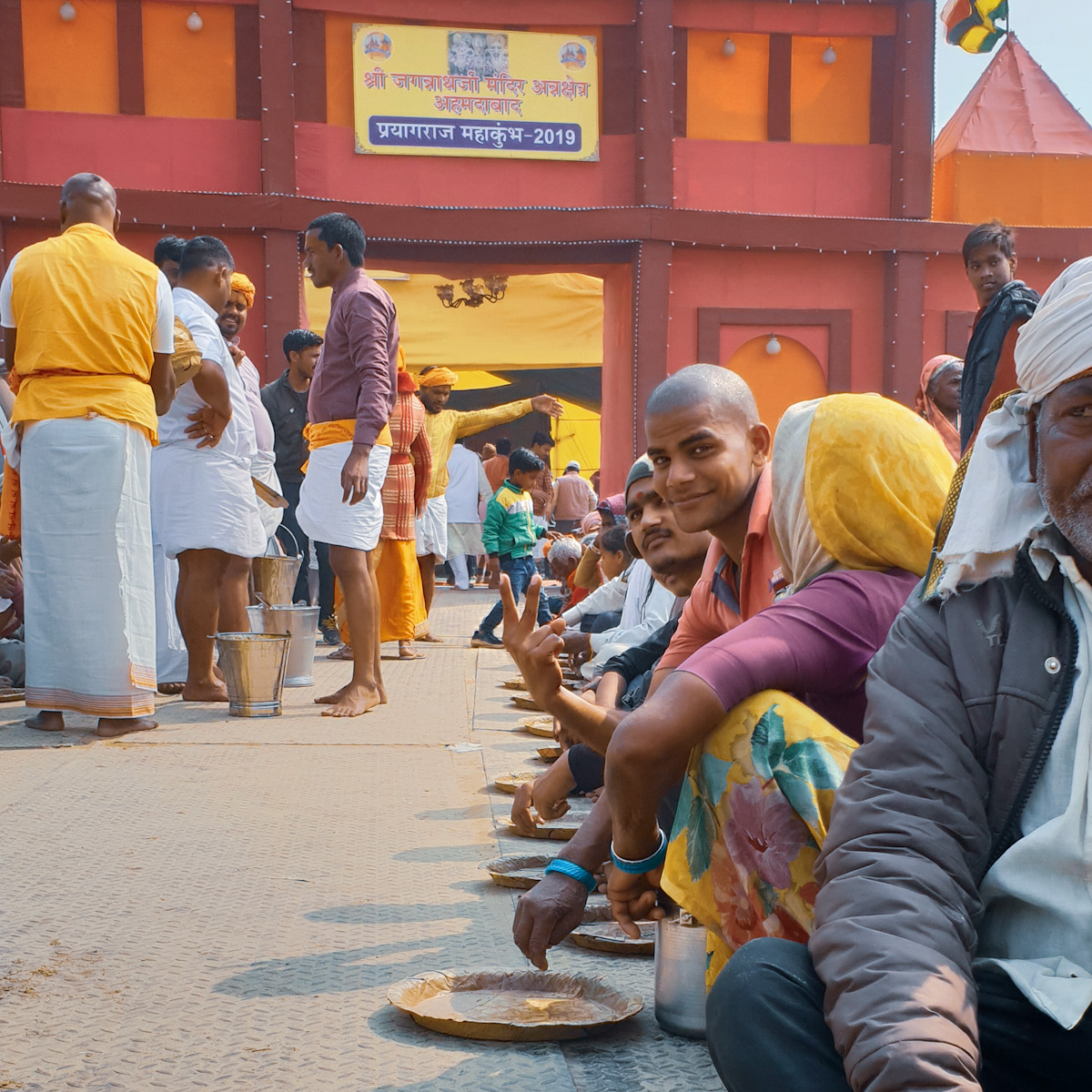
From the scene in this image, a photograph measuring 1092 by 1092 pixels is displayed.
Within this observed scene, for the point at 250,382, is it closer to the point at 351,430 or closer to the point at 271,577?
the point at 271,577

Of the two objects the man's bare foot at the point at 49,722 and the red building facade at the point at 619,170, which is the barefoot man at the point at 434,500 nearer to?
the red building facade at the point at 619,170

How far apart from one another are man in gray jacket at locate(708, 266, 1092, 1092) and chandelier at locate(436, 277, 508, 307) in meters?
14.0

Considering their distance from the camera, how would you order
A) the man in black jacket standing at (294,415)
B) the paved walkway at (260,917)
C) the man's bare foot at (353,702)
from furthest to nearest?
the man in black jacket standing at (294,415) < the man's bare foot at (353,702) < the paved walkway at (260,917)

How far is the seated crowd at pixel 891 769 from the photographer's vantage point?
144cm

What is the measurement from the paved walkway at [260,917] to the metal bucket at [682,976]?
43 millimetres

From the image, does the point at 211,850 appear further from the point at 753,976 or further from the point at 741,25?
the point at 741,25

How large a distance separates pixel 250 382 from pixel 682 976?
5.29m

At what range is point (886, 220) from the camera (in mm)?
13047

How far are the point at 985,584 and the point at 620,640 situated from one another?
317cm

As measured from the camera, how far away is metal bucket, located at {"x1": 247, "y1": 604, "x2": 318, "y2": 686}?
6051mm

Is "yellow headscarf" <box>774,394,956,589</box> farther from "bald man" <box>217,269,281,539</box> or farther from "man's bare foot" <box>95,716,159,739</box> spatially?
"bald man" <box>217,269,281,539</box>

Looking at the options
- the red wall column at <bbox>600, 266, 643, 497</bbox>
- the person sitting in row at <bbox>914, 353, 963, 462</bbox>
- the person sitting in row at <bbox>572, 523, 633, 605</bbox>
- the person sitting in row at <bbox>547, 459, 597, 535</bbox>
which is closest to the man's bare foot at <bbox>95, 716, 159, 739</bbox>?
the person sitting in row at <bbox>572, 523, 633, 605</bbox>

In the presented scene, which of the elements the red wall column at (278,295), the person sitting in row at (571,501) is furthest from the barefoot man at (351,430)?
the person sitting in row at (571,501)

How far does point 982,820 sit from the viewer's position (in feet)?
5.02
